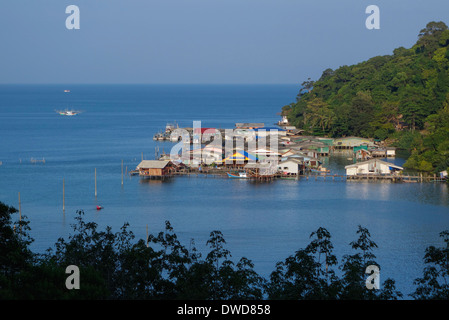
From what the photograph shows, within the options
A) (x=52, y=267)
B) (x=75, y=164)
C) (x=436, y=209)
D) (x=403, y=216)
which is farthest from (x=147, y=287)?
(x=75, y=164)

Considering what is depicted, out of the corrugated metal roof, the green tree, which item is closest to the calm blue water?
the corrugated metal roof

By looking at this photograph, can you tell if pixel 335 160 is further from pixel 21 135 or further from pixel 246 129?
pixel 21 135

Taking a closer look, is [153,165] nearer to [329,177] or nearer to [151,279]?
[329,177]

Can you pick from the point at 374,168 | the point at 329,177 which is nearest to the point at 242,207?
the point at 329,177

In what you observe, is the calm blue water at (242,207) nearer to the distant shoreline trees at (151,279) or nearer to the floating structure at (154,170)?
the floating structure at (154,170)

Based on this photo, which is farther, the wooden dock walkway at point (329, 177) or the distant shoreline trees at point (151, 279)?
the wooden dock walkway at point (329, 177)

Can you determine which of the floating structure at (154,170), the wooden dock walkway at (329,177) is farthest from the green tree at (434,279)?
the floating structure at (154,170)
